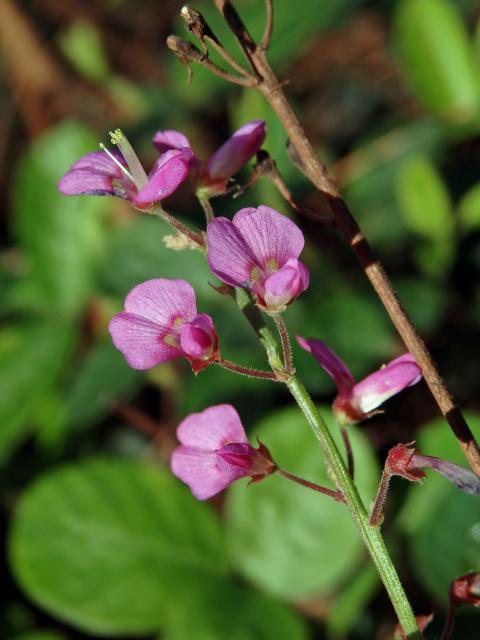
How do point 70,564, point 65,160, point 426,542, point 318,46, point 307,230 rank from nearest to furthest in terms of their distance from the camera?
point 426,542 < point 70,564 < point 65,160 < point 307,230 < point 318,46

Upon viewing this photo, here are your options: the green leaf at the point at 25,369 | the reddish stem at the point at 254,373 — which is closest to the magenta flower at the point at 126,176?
the reddish stem at the point at 254,373

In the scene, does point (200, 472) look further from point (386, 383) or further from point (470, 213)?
point (470, 213)

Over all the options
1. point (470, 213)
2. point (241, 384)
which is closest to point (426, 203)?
point (470, 213)

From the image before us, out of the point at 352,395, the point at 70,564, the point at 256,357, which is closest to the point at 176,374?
the point at 256,357

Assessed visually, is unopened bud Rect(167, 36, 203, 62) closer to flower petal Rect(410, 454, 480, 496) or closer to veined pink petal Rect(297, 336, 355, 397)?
veined pink petal Rect(297, 336, 355, 397)

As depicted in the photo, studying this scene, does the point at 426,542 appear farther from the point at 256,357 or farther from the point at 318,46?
the point at 318,46

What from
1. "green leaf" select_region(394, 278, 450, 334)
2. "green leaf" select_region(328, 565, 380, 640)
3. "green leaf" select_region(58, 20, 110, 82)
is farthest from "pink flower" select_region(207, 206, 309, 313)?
"green leaf" select_region(58, 20, 110, 82)
